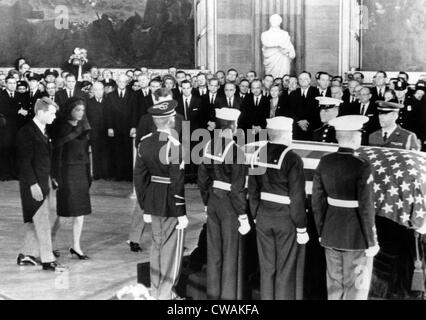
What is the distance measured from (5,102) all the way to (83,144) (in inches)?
223

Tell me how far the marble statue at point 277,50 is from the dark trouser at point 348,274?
921 centimetres

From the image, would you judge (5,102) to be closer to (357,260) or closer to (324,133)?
(324,133)

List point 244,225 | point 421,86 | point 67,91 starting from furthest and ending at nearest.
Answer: point 67,91
point 421,86
point 244,225

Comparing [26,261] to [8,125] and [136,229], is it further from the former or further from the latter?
[8,125]

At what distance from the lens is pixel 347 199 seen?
205 inches

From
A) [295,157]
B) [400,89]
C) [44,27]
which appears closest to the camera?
[295,157]

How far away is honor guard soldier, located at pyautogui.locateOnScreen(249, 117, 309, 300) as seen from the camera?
534 cm

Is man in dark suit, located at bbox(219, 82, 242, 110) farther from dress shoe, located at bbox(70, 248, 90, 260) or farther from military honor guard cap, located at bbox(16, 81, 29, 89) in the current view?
dress shoe, located at bbox(70, 248, 90, 260)

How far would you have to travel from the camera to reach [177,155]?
590 cm

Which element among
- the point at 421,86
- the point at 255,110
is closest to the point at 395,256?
the point at 421,86

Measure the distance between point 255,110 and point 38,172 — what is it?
5316mm
